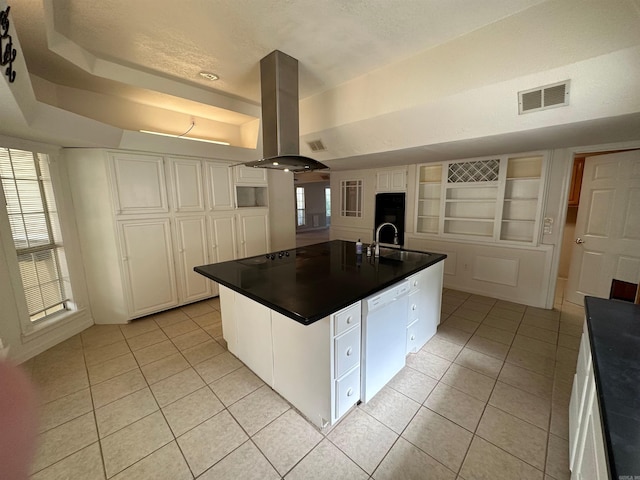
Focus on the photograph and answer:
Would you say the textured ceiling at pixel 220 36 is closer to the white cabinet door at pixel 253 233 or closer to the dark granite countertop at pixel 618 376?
the white cabinet door at pixel 253 233

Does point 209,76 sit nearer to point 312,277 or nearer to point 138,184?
point 138,184

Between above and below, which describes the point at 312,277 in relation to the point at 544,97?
below

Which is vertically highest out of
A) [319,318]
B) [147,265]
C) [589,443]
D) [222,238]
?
[222,238]

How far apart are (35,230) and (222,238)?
6.11 ft

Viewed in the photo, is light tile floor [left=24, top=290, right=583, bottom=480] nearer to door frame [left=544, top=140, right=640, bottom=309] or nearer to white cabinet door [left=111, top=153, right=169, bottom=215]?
door frame [left=544, top=140, right=640, bottom=309]

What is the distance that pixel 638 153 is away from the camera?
2746 mm

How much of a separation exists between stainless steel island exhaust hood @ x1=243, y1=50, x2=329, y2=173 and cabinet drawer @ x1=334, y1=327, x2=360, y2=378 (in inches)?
61.3

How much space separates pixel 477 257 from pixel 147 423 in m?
4.29

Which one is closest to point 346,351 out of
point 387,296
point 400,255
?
point 387,296

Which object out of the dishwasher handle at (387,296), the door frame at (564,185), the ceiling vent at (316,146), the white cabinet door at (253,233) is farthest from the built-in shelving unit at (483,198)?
the white cabinet door at (253,233)

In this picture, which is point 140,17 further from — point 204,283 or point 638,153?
point 638,153

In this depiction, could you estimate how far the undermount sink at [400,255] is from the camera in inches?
99.2

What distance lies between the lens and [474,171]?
385 centimetres

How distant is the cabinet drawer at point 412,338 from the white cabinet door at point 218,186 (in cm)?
294
